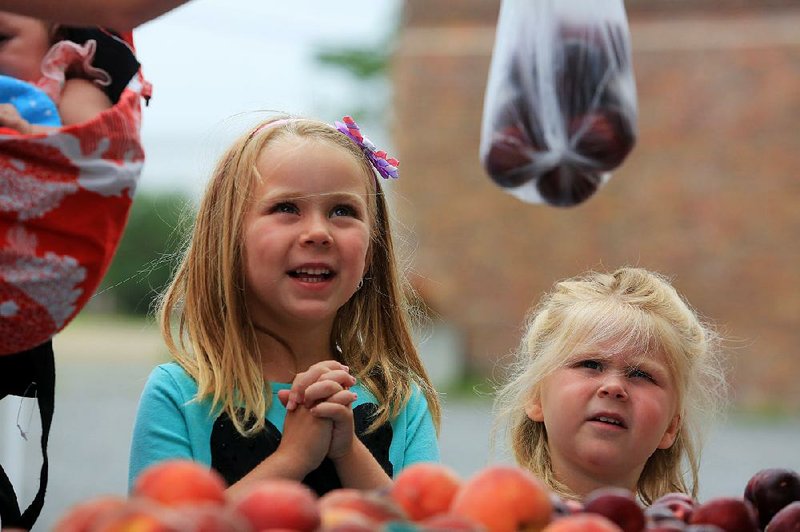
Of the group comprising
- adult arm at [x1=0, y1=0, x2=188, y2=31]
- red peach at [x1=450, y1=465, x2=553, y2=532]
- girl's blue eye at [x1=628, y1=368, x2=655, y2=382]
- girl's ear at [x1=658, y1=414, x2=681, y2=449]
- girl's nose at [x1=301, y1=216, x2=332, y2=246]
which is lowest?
girl's ear at [x1=658, y1=414, x2=681, y2=449]

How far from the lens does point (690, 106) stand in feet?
42.2

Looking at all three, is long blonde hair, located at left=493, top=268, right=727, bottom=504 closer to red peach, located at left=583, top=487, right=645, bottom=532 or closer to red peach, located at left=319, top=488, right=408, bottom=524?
red peach, located at left=583, top=487, right=645, bottom=532

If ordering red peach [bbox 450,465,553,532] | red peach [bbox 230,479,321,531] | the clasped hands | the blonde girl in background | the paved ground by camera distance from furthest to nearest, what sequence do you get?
the paved ground → the blonde girl in background → the clasped hands → red peach [bbox 450,465,553,532] → red peach [bbox 230,479,321,531]

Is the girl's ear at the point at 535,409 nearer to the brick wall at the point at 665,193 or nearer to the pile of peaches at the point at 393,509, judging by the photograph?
the pile of peaches at the point at 393,509

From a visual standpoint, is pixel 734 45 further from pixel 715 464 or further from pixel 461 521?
pixel 461 521

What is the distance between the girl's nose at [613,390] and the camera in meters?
2.41

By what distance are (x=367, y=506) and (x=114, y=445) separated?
878 cm

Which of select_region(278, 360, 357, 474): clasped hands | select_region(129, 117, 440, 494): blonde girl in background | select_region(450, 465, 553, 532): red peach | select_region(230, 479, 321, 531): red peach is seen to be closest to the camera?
select_region(230, 479, 321, 531): red peach

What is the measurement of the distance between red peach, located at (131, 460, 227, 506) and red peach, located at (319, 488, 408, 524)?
12 cm

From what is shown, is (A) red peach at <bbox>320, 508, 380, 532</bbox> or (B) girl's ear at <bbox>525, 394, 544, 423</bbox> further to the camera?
(B) girl's ear at <bbox>525, 394, 544, 423</bbox>

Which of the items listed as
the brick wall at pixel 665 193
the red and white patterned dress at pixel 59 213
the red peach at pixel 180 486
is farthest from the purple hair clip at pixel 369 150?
the brick wall at pixel 665 193

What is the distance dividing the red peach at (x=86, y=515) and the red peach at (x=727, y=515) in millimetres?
768

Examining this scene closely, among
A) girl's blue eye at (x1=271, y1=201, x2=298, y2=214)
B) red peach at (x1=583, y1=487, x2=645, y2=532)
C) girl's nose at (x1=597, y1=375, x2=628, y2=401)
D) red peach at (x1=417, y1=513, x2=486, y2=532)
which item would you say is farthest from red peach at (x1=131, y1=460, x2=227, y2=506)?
girl's nose at (x1=597, y1=375, x2=628, y2=401)

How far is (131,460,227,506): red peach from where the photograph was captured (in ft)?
4.15
